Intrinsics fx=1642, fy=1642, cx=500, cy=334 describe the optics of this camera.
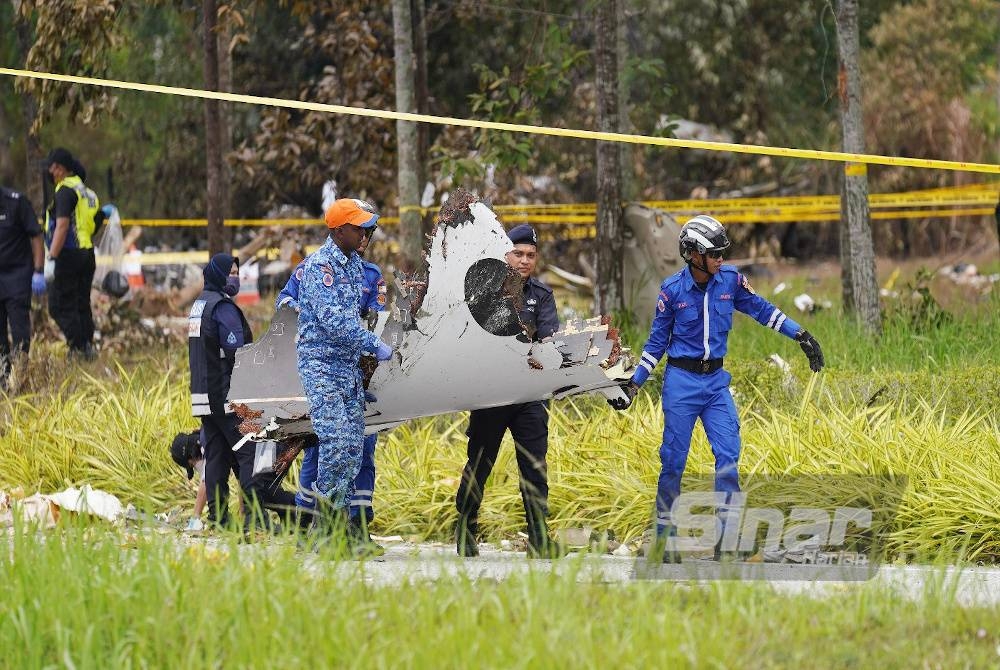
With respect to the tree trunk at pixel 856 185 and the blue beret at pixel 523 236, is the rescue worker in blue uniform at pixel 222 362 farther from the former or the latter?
the tree trunk at pixel 856 185

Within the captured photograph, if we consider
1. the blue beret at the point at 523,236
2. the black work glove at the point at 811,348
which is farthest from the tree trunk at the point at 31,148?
the black work glove at the point at 811,348

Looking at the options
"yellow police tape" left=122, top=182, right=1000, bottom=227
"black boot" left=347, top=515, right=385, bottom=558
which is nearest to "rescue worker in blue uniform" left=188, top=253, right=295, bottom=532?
"black boot" left=347, top=515, right=385, bottom=558

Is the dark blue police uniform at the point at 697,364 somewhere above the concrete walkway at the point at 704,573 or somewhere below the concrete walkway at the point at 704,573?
above

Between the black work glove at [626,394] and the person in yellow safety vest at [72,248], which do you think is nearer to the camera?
the black work glove at [626,394]

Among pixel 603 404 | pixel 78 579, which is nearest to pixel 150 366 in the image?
pixel 603 404

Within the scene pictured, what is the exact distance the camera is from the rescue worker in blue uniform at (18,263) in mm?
12477

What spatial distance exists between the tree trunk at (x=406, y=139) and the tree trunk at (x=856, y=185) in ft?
10.4

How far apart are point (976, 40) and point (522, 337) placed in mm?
22036

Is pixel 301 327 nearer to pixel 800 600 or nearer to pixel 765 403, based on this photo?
pixel 800 600

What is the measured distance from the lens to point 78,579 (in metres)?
5.95

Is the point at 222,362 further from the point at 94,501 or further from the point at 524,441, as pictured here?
the point at 524,441

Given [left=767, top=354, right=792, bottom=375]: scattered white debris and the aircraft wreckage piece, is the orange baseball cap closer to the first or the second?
the aircraft wreckage piece

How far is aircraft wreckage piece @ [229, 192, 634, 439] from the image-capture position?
749 centimetres

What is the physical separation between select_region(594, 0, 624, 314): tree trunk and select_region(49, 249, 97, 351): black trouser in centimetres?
407
